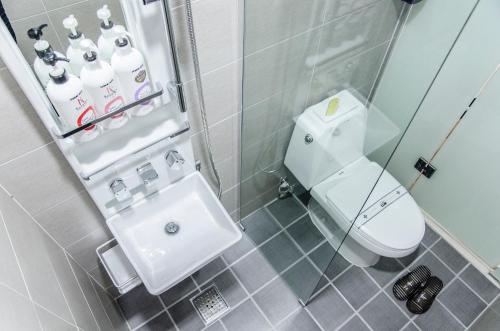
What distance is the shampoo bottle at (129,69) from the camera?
933 millimetres

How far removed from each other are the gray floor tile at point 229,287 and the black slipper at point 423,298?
2.90 feet

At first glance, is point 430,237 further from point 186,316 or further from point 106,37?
point 106,37

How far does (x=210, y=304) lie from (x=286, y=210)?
65cm

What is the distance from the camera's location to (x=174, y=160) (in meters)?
1.29

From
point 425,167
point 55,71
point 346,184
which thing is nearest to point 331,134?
point 346,184

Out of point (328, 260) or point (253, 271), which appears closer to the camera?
point (328, 260)

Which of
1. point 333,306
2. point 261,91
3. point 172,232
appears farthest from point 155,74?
point 333,306

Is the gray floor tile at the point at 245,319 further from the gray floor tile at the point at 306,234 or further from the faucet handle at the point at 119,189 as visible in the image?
the faucet handle at the point at 119,189

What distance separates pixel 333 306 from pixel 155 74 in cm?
151

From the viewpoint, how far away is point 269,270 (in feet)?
6.60

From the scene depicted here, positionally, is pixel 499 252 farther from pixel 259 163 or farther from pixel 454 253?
pixel 259 163

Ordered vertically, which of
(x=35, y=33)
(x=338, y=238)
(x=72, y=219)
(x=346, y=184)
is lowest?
(x=338, y=238)

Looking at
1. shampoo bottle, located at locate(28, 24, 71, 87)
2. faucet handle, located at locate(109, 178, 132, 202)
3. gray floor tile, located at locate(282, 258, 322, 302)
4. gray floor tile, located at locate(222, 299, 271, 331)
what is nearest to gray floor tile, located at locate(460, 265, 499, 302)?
gray floor tile, located at locate(282, 258, 322, 302)

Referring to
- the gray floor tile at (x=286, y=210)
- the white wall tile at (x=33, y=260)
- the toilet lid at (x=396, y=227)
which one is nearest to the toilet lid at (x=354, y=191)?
the toilet lid at (x=396, y=227)
